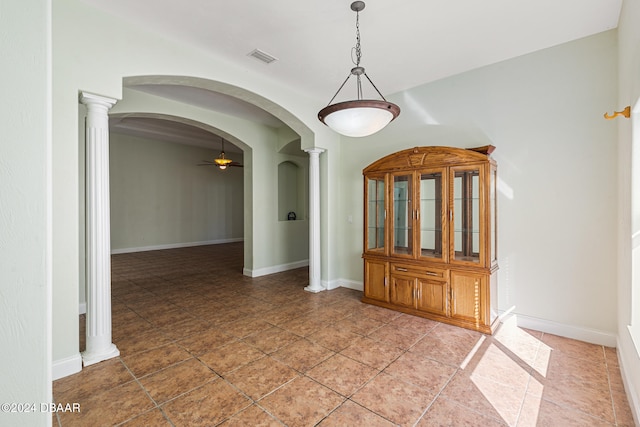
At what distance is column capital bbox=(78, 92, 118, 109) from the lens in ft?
8.57

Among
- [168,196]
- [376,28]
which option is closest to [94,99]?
[376,28]

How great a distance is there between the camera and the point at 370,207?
438cm

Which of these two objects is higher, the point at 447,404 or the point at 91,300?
the point at 91,300

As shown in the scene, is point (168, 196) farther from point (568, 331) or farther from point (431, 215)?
point (568, 331)

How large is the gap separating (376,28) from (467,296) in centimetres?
303

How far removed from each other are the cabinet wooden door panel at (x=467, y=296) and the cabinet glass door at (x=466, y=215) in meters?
0.21

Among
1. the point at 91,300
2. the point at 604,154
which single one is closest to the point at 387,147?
the point at 604,154

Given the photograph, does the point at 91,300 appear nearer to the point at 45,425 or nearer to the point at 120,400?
the point at 120,400

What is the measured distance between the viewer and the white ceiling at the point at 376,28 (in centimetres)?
261

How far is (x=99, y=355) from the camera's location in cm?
270

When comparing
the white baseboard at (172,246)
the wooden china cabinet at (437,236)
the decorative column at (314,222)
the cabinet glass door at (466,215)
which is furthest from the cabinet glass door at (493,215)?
the white baseboard at (172,246)

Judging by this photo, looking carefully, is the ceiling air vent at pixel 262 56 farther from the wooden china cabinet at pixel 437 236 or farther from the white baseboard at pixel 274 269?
the white baseboard at pixel 274 269

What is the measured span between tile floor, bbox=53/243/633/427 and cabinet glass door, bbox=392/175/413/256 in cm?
89

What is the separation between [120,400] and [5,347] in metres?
1.69
